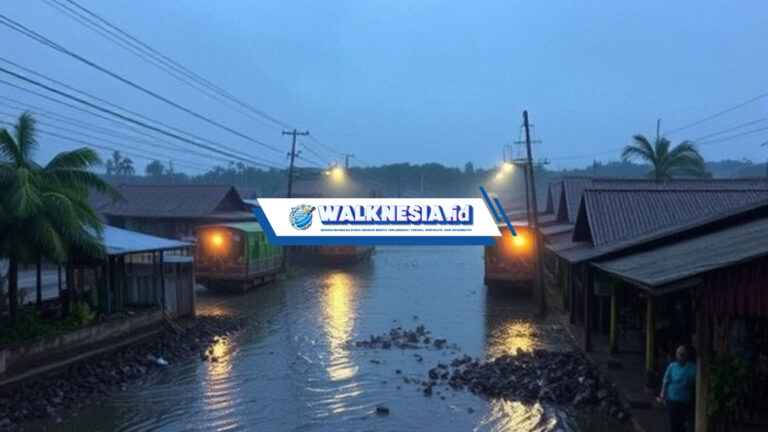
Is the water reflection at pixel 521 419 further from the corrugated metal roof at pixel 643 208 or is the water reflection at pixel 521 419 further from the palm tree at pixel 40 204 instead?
the palm tree at pixel 40 204

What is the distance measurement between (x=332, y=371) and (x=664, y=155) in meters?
23.8

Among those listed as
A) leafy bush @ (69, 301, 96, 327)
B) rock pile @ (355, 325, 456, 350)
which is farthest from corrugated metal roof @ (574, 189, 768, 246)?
leafy bush @ (69, 301, 96, 327)

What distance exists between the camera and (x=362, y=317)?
2364 cm

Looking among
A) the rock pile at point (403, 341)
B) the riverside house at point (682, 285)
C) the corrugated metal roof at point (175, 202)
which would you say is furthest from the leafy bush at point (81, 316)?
the corrugated metal roof at point (175, 202)

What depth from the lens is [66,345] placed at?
48.5 ft

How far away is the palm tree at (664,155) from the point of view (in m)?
33.2

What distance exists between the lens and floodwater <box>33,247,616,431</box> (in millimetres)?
12359

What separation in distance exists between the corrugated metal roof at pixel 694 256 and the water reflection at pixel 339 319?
6687 millimetres

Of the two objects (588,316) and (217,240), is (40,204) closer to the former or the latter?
(588,316)

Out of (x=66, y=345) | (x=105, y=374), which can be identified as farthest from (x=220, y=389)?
(x=66, y=345)

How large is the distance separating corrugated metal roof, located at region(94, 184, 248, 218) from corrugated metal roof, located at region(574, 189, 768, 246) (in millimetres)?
25187

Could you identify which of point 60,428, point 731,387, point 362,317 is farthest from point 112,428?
point 362,317

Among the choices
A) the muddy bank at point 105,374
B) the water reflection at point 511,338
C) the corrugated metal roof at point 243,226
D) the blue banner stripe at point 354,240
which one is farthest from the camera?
the blue banner stripe at point 354,240

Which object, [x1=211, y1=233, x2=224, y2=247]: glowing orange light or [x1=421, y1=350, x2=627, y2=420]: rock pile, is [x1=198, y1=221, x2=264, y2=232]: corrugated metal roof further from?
[x1=421, y1=350, x2=627, y2=420]: rock pile
